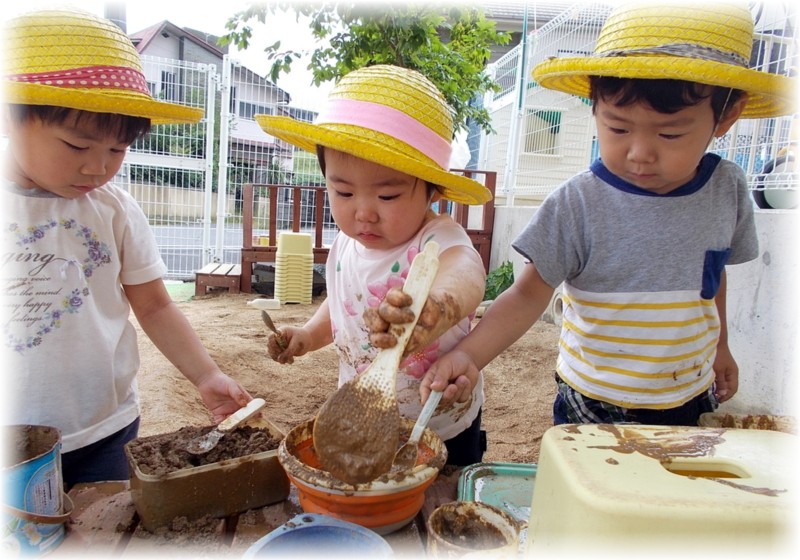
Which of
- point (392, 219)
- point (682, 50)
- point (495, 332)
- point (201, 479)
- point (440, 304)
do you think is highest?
point (682, 50)

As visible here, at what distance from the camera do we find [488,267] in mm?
7359

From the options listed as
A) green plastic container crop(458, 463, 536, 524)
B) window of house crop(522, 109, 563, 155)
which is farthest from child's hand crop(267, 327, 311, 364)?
window of house crop(522, 109, 563, 155)

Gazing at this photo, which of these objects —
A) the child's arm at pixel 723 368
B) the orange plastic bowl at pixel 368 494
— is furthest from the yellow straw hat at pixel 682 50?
the orange plastic bowl at pixel 368 494

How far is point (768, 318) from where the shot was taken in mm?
2641

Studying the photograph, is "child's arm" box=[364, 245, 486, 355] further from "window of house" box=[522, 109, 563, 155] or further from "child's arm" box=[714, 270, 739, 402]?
"window of house" box=[522, 109, 563, 155]

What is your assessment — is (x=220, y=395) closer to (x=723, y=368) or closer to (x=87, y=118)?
(x=87, y=118)

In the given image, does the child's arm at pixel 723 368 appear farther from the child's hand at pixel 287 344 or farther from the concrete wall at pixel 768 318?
the child's hand at pixel 287 344

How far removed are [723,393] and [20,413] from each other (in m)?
1.94

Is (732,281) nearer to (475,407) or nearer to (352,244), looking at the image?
(475,407)

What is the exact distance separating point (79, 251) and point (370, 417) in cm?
92

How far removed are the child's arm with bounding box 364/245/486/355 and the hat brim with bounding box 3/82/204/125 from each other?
732 millimetres

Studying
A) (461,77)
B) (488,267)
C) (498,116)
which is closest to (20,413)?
(461,77)

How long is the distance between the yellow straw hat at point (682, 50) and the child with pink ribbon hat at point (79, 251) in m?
1.06

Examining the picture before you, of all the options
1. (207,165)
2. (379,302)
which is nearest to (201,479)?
(379,302)
